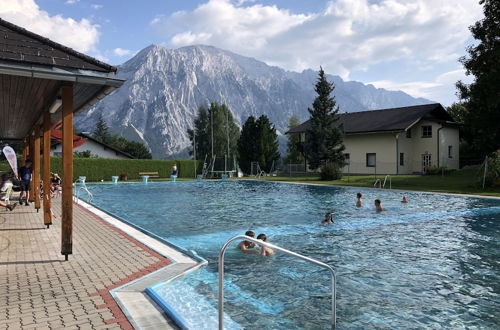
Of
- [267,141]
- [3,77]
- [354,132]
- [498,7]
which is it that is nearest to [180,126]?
[267,141]

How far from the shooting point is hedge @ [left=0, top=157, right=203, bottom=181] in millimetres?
37188

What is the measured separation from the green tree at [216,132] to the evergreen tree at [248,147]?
17304 mm

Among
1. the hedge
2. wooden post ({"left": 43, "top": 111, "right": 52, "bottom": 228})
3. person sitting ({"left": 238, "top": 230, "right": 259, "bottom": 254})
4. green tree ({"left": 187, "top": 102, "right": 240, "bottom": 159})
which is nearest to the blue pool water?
person sitting ({"left": 238, "top": 230, "right": 259, "bottom": 254})

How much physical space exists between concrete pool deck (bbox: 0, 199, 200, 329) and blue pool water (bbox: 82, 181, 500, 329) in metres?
0.65

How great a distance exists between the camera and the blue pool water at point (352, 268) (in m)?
5.39

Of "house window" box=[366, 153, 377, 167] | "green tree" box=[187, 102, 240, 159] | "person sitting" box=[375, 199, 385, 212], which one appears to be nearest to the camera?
"person sitting" box=[375, 199, 385, 212]

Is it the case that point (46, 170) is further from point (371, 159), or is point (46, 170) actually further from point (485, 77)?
point (371, 159)

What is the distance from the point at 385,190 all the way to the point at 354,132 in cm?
1867

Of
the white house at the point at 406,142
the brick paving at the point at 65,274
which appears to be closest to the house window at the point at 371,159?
the white house at the point at 406,142

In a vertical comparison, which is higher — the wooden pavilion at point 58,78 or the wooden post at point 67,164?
the wooden pavilion at point 58,78

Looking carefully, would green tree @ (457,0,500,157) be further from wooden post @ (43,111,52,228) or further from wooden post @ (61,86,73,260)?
wooden post @ (61,86,73,260)

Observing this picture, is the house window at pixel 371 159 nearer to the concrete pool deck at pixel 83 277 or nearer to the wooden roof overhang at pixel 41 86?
the concrete pool deck at pixel 83 277

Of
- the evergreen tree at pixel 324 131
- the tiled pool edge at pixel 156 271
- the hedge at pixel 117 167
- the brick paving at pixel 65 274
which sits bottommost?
the tiled pool edge at pixel 156 271

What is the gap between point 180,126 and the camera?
178750mm
